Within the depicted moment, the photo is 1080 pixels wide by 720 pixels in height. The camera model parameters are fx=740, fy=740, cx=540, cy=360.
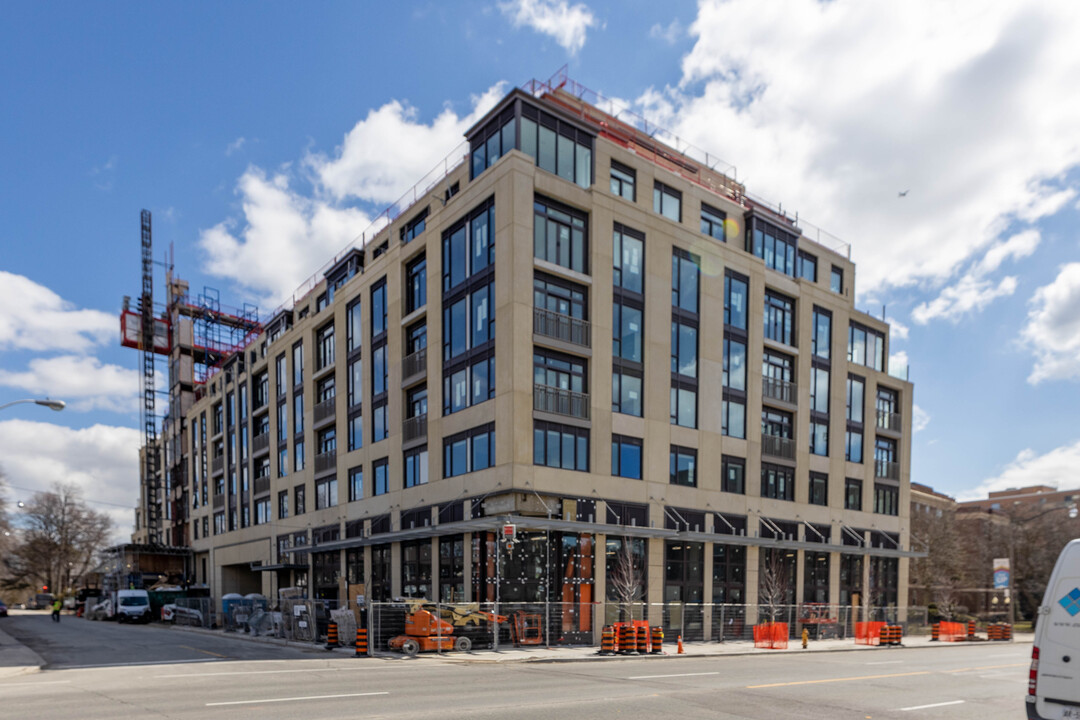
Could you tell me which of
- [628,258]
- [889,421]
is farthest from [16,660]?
[889,421]

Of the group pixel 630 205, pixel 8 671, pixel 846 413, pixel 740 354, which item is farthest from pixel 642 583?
pixel 8 671

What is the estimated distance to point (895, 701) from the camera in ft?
50.5

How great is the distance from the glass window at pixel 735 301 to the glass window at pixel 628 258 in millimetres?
6294

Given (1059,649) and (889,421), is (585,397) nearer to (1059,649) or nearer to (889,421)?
(1059,649)

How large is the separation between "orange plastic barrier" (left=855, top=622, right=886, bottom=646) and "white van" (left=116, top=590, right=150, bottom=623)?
46347mm

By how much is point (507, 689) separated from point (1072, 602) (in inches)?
422

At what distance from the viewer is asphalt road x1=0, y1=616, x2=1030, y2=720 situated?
13.0 m

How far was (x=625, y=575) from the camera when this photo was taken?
106ft

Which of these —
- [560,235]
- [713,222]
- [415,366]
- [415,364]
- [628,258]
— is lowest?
[415,366]

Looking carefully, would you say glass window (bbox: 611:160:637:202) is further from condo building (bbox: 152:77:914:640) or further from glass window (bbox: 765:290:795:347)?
glass window (bbox: 765:290:795:347)

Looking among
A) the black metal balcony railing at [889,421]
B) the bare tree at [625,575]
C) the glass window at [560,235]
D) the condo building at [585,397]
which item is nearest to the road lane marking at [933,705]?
the condo building at [585,397]

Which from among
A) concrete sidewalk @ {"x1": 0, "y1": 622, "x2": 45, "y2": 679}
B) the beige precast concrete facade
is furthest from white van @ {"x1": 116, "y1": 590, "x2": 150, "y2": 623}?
concrete sidewalk @ {"x1": 0, "y1": 622, "x2": 45, "y2": 679}

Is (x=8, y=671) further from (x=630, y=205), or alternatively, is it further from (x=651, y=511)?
(x=630, y=205)

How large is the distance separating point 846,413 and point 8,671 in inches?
1718
